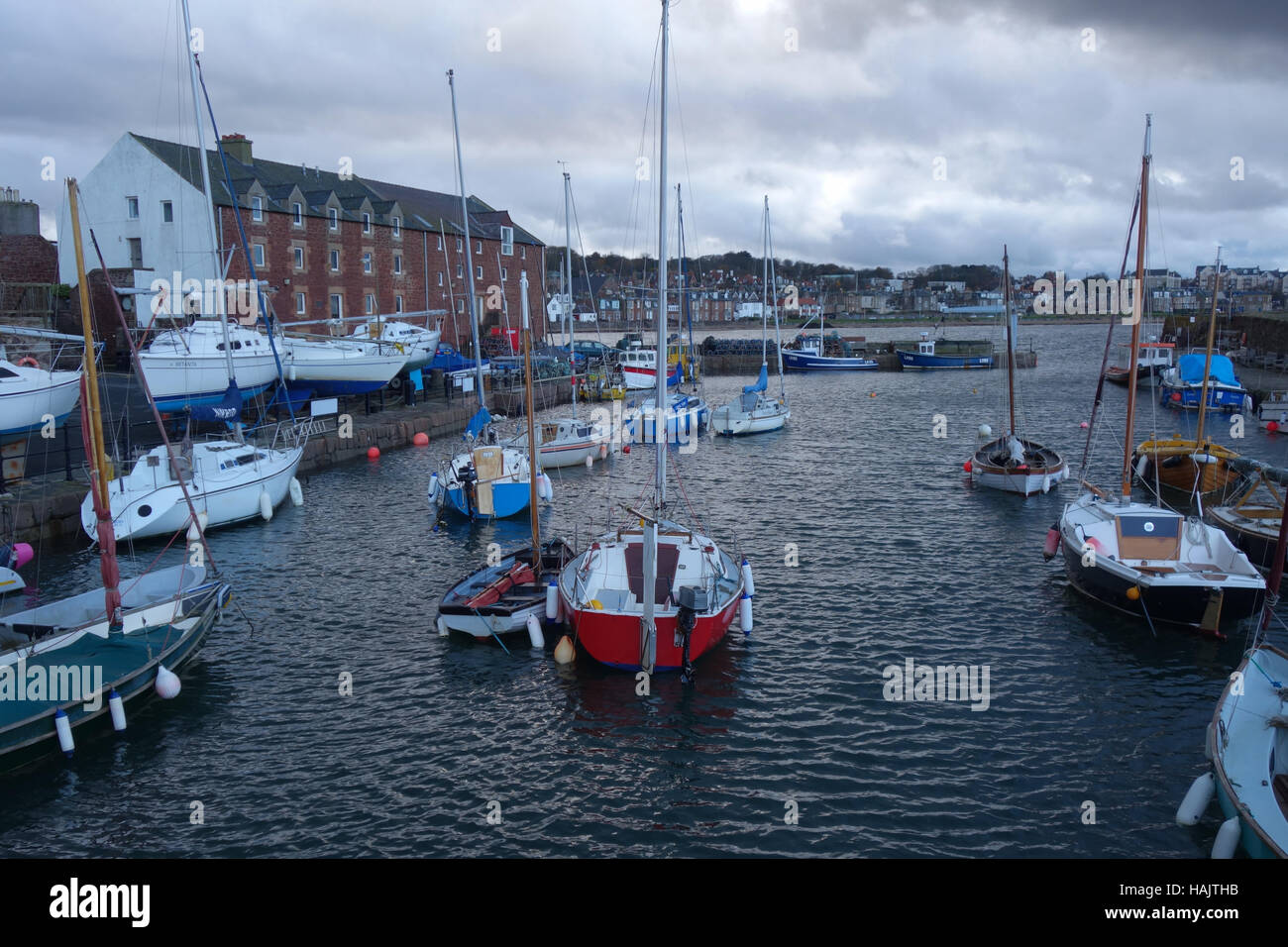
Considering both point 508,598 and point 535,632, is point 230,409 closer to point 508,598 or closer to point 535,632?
point 508,598

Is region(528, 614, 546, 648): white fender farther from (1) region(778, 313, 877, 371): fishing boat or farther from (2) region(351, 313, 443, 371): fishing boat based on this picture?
(1) region(778, 313, 877, 371): fishing boat

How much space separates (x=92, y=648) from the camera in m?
15.0

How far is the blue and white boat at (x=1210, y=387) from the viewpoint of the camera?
52.9 meters

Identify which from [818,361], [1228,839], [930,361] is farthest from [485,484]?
[930,361]

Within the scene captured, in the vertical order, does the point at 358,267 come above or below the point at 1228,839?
above

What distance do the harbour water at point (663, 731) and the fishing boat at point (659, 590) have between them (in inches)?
27.8

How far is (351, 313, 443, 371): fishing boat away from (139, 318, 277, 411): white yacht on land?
33.1 ft

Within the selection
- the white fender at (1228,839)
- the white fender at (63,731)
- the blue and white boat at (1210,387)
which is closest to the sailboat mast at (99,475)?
the white fender at (63,731)

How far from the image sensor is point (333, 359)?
4438 centimetres

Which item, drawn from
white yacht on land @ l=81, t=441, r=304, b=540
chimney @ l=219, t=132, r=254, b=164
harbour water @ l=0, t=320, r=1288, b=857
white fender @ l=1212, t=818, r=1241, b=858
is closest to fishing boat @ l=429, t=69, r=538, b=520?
harbour water @ l=0, t=320, r=1288, b=857

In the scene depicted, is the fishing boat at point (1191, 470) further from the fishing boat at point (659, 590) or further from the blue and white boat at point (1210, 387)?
the blue and white boat at point (1210, 387)

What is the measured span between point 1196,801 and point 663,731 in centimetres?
769
